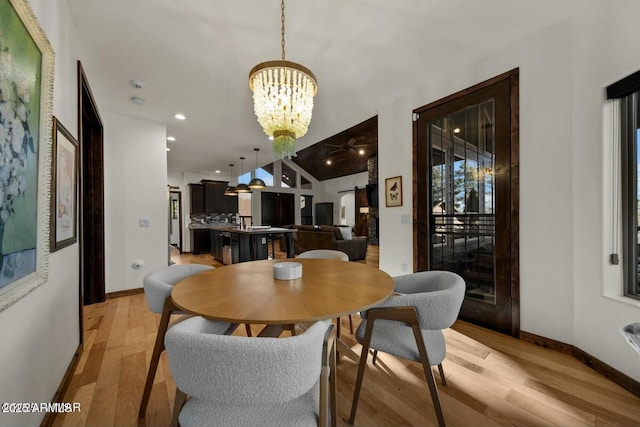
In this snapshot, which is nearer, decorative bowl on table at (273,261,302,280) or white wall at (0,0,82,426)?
white wall at (0,0,82,426)

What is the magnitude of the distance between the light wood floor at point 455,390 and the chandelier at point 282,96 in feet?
5.67

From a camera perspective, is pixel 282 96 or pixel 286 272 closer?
pixel 286 272

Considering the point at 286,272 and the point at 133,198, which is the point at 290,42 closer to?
the point at 286,272

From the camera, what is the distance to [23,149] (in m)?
0.97

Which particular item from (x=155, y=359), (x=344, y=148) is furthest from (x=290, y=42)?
(x=344, y=148)

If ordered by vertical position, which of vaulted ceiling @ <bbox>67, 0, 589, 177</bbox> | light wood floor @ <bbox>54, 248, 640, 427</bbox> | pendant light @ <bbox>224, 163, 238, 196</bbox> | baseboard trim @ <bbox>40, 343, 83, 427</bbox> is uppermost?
vaulted ceiling @ <bbox>67, 0, 589, 177</bbox>

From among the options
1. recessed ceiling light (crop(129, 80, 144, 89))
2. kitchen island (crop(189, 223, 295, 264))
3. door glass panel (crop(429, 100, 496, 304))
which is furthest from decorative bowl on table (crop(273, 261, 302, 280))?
kitchen island (crop(189, 223, 295, 264))

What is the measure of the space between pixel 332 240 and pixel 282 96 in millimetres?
4594

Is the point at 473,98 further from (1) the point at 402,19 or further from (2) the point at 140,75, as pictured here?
(2) the point at 140,75

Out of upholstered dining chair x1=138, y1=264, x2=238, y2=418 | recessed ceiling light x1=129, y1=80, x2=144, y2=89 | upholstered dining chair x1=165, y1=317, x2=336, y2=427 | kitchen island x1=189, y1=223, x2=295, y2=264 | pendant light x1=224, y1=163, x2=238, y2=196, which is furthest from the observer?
pendant light x1=224, y1=163, x2=238, y2=196

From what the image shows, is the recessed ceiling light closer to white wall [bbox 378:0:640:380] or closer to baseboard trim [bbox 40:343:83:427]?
baseboard trim [bbox 40:343:83:427]

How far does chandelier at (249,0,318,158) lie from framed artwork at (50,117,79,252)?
1.18 meters

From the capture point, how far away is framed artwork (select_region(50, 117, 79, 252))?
1.43m

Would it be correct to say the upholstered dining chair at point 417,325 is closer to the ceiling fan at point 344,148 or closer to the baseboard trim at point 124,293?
the baseboard trim at point 124,293
